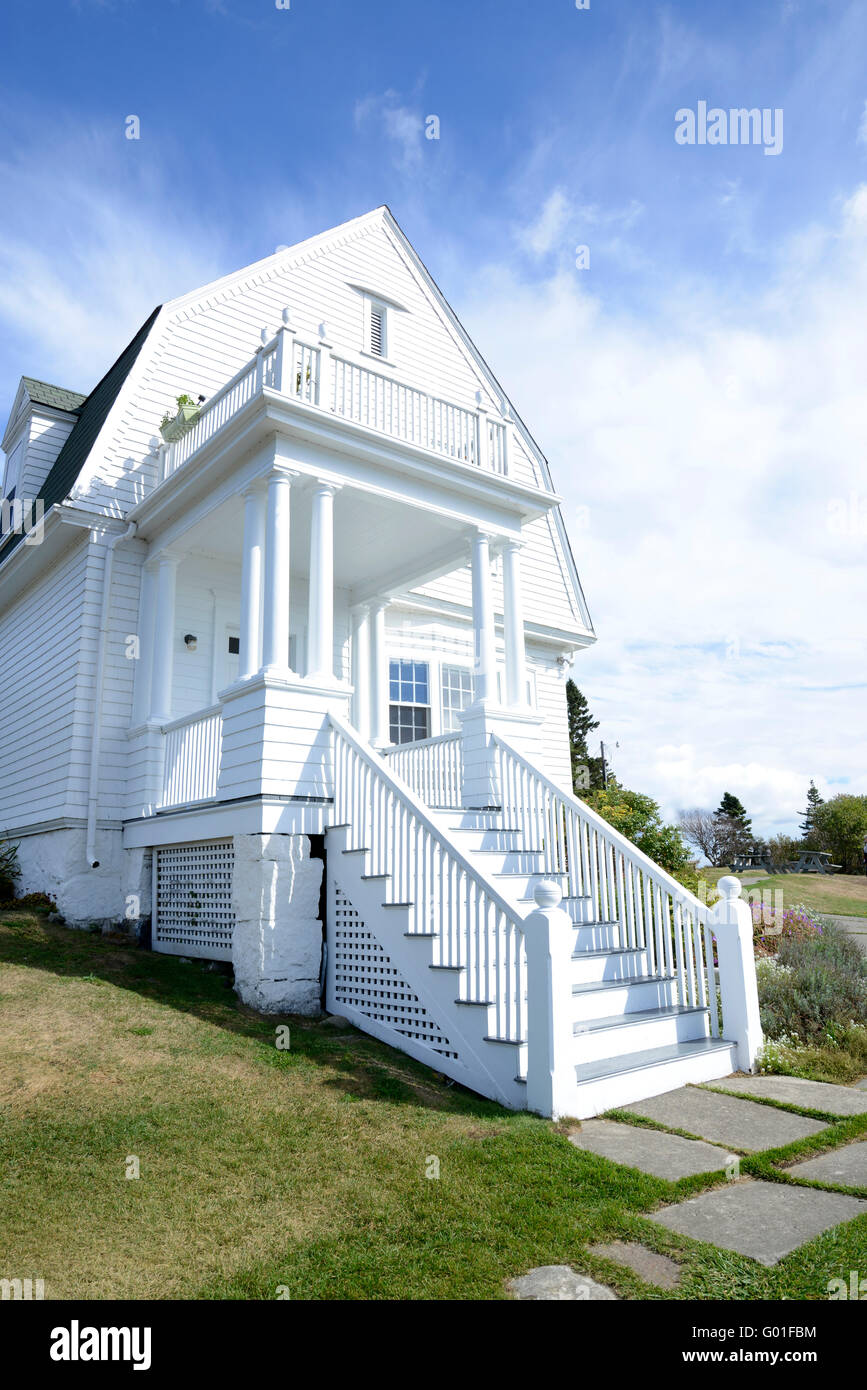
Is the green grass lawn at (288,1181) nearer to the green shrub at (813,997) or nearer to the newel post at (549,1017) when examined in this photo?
the newel post at (549,1017)

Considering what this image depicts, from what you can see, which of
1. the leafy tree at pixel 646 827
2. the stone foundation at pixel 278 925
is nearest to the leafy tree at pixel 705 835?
the leafy tree at pixel 646 827

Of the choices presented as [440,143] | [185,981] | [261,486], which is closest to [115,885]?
[185,981]

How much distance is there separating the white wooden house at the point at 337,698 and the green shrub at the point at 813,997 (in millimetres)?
907

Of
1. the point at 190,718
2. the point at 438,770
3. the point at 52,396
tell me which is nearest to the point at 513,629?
the point at 438,770

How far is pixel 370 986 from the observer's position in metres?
6.69

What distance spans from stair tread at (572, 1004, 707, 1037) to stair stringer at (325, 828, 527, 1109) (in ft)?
2.16

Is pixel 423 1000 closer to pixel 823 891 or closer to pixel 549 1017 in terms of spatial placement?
pixel 549 1017

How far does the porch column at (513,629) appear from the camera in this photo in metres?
9.80

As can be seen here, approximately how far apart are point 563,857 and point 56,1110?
4.75 metres

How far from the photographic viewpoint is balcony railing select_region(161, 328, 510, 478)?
8.41 metres

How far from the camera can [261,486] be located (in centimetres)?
846

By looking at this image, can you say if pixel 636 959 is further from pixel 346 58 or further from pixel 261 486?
pixel 346 58

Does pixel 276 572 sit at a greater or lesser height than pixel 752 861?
greater

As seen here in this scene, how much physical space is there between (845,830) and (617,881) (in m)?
34.7
